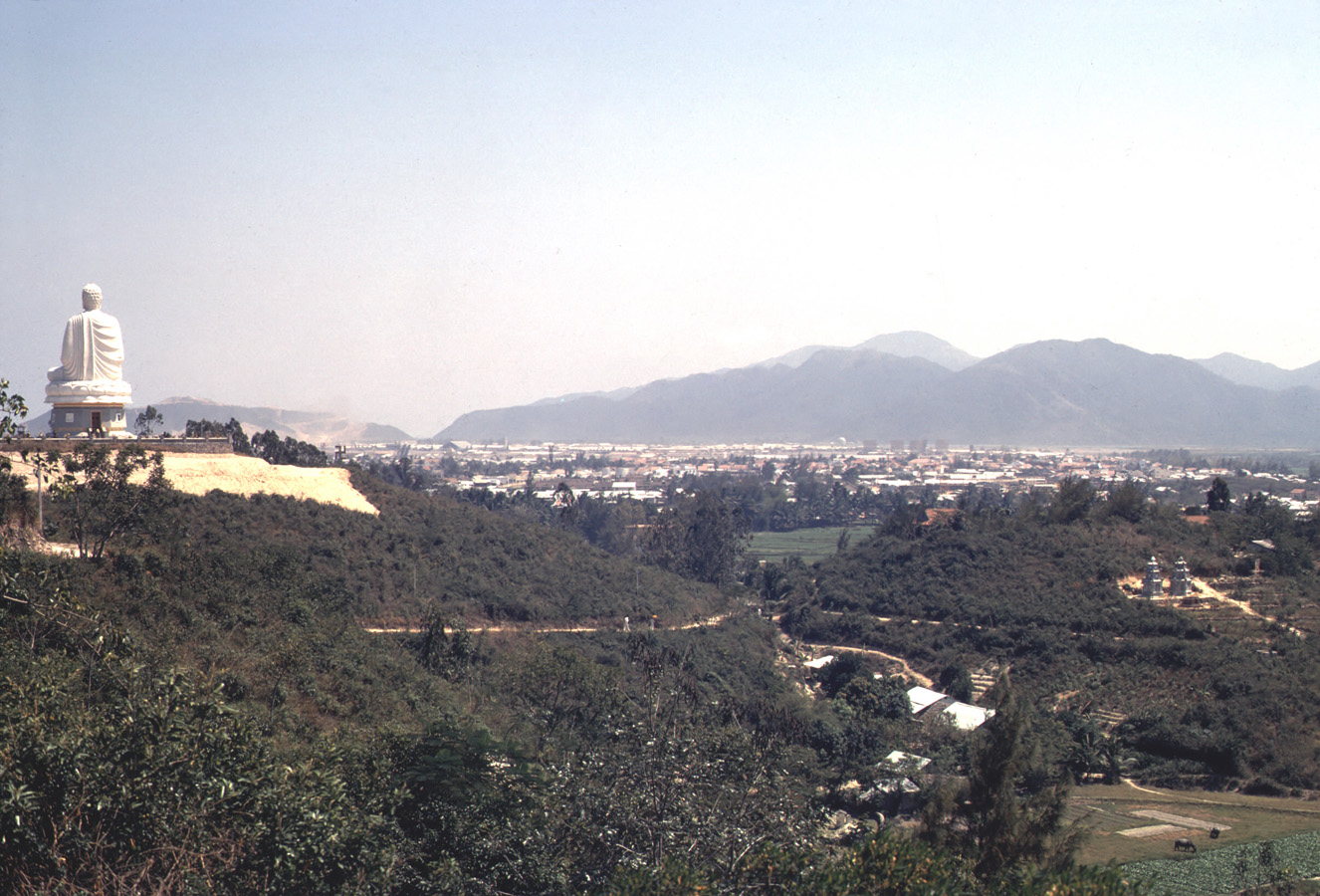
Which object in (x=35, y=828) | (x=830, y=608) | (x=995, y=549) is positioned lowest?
(x=830, y=608)

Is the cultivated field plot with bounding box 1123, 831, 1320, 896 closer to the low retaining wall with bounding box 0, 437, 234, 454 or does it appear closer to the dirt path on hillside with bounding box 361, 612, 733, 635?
the dirt path on hillside with bounding box 361, 612, 733, 635

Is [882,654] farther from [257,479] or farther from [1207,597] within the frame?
[257,479]

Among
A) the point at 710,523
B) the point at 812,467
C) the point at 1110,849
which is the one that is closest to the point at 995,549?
the point at 710,523

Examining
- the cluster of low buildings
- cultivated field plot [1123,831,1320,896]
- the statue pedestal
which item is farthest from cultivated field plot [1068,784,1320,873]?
the cluster of low buildings

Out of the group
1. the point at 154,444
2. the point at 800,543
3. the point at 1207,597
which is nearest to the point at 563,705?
the point at 154,444

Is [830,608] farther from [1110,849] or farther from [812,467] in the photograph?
[812,467]

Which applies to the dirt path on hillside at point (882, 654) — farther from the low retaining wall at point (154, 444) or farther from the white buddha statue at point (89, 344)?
the white buddha statue at point (89, 344)
